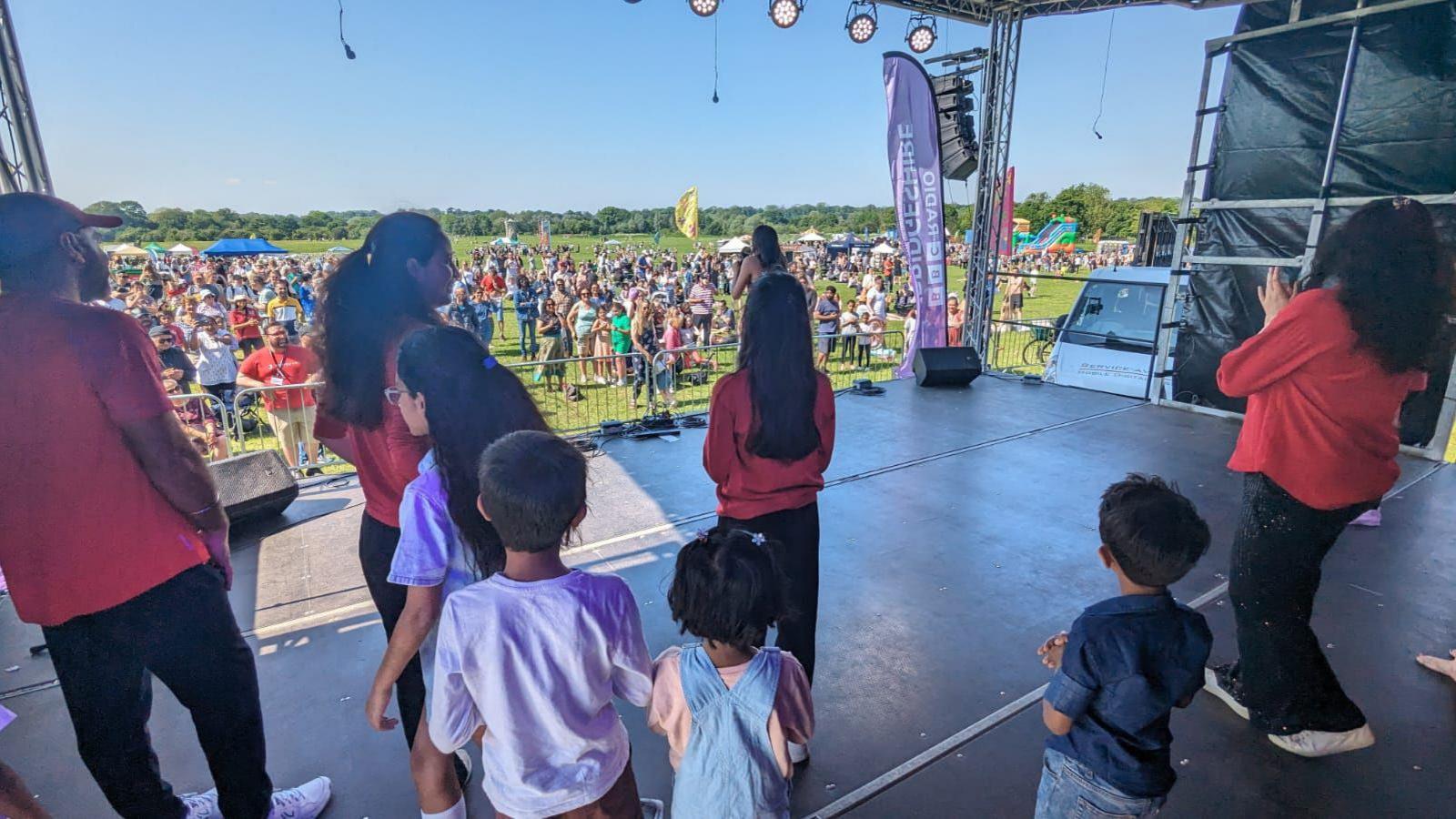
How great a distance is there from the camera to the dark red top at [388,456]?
5.98 ft

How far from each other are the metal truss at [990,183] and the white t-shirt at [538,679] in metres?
9.16

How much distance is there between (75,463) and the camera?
1621 millimetres

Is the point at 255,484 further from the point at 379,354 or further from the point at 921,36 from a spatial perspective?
the point at 921,36

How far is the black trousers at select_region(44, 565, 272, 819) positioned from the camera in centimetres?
174

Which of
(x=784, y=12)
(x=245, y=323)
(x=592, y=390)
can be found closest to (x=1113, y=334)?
(x=784, y=12)

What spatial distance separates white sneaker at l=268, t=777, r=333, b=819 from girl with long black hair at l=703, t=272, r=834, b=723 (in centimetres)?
163

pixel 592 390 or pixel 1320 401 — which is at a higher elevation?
pixel 1320 401

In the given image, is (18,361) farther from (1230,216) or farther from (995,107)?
(995,107)

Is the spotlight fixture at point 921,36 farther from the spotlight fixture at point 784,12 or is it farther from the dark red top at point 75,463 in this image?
the dark red top at point 75,463

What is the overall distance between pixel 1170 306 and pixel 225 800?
8.22m

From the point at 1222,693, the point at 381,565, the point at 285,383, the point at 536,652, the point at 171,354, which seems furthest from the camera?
the point at 171,354

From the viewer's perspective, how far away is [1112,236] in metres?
54.0

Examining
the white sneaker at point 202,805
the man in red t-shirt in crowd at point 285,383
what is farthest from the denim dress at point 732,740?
the man in red t-shirt in crowd at point 285,383

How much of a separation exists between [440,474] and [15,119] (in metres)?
4.77
